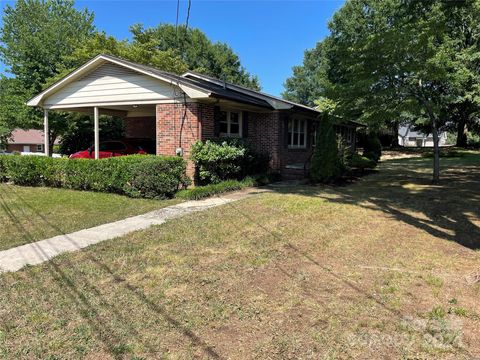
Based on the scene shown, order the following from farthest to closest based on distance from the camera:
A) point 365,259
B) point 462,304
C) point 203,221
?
point 203,221 < point 365,259 < point 462,304

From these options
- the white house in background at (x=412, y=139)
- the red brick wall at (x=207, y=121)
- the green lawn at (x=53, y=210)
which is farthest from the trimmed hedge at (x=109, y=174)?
the white house in background at (x=412, y=139)

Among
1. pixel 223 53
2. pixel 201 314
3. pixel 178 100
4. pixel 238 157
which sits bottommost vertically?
pixel 201 314

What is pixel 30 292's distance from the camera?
4.11 meters

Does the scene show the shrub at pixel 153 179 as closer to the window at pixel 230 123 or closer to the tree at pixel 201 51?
the window at pixel 230 123

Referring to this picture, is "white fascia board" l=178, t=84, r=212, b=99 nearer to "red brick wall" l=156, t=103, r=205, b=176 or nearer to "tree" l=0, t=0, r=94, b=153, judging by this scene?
"red brick wall" l=156, t=103, r=205, b=176

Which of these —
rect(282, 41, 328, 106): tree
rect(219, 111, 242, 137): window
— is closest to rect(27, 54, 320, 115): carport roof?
rect(219, 111, 242, 137): window

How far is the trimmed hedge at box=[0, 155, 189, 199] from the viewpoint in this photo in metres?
10.1

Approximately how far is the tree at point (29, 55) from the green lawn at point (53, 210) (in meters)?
10.7

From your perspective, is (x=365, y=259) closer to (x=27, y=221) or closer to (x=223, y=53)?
(x=27, y=221)

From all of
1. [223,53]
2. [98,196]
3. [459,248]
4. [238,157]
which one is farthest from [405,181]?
[223,53]

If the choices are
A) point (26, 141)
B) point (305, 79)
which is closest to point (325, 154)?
point (305, 79)

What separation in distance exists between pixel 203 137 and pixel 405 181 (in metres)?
7.75

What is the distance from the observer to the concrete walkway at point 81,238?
5270 mm

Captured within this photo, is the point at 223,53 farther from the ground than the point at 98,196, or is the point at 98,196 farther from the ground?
the point at 223,53
